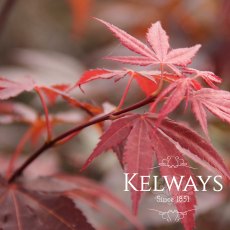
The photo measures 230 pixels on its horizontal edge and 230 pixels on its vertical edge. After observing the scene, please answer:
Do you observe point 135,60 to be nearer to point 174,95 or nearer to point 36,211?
Answer: point 174,95

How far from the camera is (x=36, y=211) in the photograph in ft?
2.20

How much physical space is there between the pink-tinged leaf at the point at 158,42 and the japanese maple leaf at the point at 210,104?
0.07 m

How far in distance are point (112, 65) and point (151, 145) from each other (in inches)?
43.8

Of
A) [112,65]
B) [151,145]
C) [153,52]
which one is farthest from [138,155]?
[112,65]

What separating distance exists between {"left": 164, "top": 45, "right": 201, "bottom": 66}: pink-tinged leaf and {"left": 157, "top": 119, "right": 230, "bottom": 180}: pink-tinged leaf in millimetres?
69

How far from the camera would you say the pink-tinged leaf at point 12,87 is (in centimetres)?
64

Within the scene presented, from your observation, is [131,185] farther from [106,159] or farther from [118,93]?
[118,93]

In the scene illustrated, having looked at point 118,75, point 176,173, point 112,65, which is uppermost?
point 112,65

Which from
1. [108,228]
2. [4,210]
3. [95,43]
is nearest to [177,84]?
[4,210]

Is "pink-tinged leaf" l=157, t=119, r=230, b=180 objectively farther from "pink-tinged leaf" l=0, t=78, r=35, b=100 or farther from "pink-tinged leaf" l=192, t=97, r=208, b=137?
"pink-tinged leaf" l=0, t=78, r=35, b=100

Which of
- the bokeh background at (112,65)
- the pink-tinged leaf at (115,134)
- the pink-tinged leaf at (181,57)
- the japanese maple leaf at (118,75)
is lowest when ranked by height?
the pink-tinged leaf at (115,134)

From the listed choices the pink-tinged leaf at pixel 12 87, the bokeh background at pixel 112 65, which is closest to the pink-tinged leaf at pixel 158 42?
the pink-tinged leaf at pixel 12 87

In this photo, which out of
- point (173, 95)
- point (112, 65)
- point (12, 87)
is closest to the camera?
point (173, 95)

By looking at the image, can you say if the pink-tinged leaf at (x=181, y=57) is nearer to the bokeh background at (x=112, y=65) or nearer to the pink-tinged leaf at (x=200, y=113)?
the pink-tinged leaf at (x=200, y=113)
